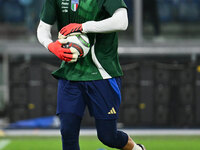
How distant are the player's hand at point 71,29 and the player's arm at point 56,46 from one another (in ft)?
0.25

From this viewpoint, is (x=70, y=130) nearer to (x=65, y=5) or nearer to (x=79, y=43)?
(x=79, y=43)

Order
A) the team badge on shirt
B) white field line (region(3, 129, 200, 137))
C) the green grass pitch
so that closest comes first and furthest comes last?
the team badge on shirt
the green grass pitch
white field line (region(3, 129, 200, 137))

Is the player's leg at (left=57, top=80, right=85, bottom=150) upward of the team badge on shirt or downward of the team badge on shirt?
downward

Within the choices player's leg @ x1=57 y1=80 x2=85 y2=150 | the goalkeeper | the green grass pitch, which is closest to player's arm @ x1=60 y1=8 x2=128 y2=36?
the goalkeeper

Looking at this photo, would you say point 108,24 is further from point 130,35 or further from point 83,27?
point 130,35

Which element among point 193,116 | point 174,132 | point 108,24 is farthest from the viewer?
point 193,116

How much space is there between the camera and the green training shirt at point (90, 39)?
3686 millimetres

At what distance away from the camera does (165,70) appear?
Answer: 11648 millimetres

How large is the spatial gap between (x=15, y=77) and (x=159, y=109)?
4007 millimetres

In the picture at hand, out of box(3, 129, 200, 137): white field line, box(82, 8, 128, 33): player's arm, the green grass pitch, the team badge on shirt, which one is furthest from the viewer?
box(3, 129, 200, 137): white field line

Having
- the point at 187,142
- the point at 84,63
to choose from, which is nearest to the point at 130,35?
the point at 187,142

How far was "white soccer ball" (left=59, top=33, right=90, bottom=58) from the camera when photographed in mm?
3594

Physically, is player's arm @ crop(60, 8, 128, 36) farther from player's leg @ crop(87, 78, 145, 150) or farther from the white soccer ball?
player's leg @ crop(87, 78, 145, 150)

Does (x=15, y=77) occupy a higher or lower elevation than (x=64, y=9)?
lower
